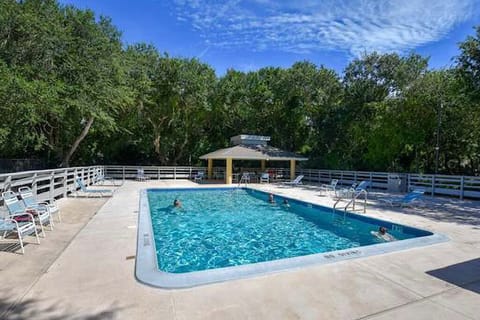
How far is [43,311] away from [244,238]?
472 cm

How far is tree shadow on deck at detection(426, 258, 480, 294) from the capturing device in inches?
133

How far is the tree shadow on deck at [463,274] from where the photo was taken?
11.1ft

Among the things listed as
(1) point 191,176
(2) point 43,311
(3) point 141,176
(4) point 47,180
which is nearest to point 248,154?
(1) point 191,176

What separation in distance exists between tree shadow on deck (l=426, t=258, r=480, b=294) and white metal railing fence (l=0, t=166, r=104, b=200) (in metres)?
6.89


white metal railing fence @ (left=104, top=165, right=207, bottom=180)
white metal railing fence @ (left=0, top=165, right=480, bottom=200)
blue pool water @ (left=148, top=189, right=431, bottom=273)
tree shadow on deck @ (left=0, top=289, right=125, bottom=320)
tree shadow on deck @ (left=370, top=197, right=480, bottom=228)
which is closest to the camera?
tree shadow on deck @ (left=0, top=289, right=125, bottom=320)

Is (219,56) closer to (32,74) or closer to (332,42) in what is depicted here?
(332,42)

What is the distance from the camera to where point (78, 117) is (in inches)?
669

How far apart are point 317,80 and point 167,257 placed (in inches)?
792

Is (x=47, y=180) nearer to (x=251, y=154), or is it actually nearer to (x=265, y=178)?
(x=251, y=154)

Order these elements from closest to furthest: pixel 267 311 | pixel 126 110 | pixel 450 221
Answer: pixel 267 311
pixel 450 221
pixel 126 110

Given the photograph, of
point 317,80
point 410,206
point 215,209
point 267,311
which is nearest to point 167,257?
point 267,311

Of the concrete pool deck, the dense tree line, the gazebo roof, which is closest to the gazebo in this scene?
the gazebo roof

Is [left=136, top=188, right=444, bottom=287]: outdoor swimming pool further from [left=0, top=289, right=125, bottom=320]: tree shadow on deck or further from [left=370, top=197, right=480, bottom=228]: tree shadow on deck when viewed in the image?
[left=370, top=197, right=480, bottom=228]: tree shadow on deck

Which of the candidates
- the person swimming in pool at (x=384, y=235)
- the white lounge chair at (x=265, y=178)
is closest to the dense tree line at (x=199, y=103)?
the white lounge chair at (x=265, y=178)
